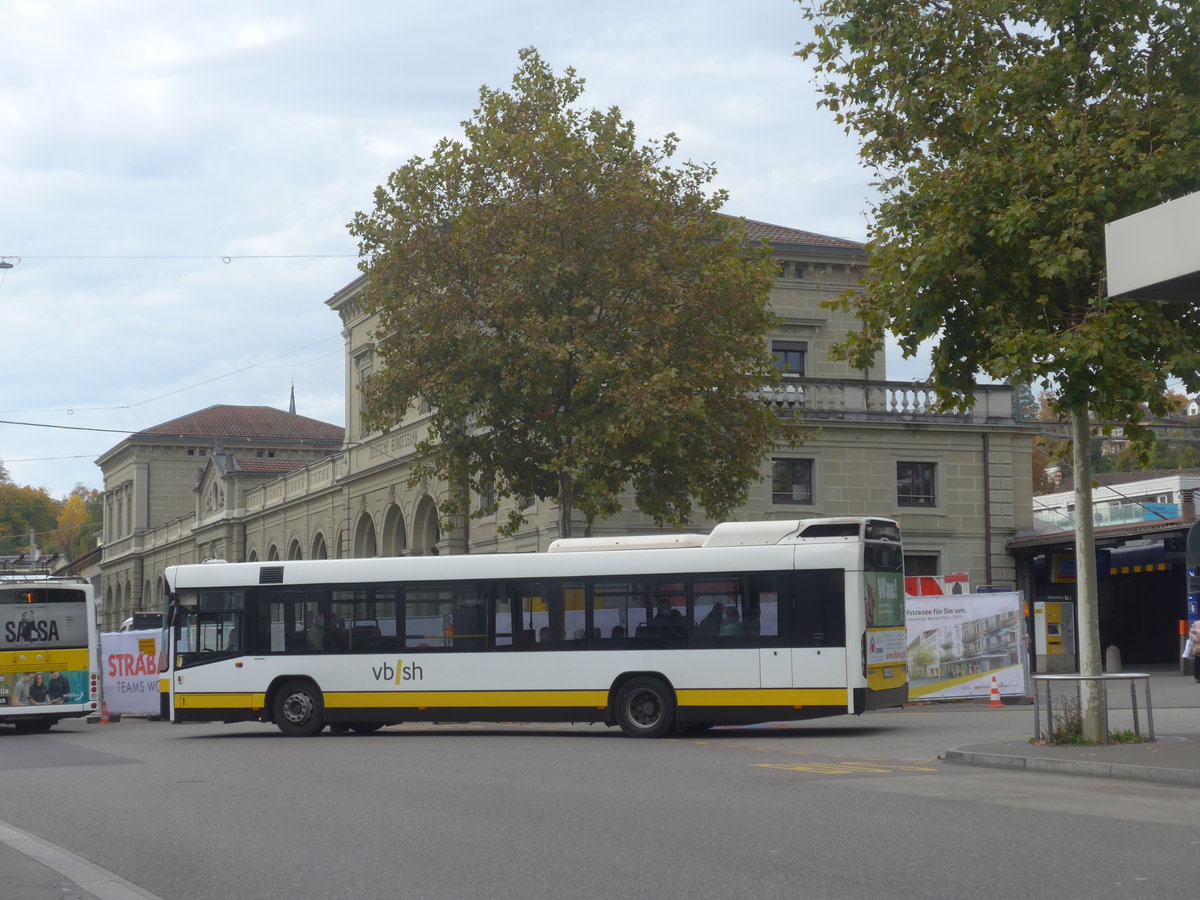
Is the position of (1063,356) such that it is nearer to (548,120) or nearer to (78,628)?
(548,120)

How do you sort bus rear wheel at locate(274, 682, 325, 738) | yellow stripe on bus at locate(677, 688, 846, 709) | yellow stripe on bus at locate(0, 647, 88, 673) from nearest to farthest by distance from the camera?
1. yellow stripe on bus at locate(677, 688, 846, 709)
2. bus rear wheel at locate(274, 682, 325, 738)
3. yellow stripe on bus at locate(0, 647, 88, 673)

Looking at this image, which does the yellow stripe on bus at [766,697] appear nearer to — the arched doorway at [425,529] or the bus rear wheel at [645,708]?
the bus rear wheel at [645,708]

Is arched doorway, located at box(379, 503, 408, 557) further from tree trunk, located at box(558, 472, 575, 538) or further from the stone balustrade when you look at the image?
tree trunk, located at box(558, 472, 575, 538)

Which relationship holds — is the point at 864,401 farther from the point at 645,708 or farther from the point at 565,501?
the point at 645,708

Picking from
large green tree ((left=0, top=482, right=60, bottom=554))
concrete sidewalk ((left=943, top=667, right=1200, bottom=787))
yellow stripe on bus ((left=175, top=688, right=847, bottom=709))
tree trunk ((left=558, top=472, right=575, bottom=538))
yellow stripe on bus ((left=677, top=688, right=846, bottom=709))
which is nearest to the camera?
concrete sidewalk ((left=943, top=667, right=1200, bottom=787))

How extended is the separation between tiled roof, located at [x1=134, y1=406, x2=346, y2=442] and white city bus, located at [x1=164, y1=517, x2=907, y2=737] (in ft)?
223

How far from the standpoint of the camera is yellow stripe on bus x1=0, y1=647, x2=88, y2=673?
90.4 ft

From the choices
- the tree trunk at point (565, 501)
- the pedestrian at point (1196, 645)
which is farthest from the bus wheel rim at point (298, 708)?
the pedestrian at point (1196, 645)

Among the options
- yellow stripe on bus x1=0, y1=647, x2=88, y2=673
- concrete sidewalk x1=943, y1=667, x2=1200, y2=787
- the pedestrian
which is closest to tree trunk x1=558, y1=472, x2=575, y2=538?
yellow stripe on bus x1=0, y1=647, x2=88, y2=673

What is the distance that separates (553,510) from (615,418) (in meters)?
10.4

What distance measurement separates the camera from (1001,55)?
17094mm

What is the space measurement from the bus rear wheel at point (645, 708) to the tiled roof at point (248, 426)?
235 feet

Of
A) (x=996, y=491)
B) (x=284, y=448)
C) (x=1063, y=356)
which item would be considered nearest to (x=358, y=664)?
(x=1063, y=356)

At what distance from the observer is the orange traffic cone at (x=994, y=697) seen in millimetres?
27094
